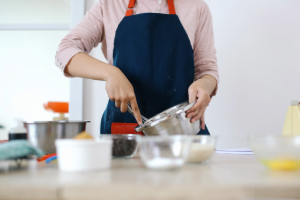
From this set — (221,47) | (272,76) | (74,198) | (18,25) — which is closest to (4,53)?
(18,25)

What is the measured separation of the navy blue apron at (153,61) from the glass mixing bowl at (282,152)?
740mm

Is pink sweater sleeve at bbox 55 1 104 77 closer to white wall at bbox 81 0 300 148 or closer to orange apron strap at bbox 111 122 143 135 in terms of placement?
orange apron strap at bbox 111 122 143 135

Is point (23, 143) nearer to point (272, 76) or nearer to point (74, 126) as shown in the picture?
point (74, 126)

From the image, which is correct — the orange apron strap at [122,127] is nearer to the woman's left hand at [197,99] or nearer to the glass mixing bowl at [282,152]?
the woman's left hand at [197,99]

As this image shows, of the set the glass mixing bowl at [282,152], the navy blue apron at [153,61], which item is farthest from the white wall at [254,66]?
the glass mixing bowl at [282,152]

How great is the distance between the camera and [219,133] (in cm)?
201

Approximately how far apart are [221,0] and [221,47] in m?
0.34

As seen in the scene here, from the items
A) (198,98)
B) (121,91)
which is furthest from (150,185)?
(198,98)

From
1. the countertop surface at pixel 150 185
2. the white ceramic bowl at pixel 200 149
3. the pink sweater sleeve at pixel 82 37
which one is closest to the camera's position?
the countertop surface at pixel 150 185

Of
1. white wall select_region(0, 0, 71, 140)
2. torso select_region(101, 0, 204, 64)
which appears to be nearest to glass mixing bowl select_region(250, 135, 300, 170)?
torso select_region(101, 0, 204, 64)

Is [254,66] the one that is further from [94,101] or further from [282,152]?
[282,152]

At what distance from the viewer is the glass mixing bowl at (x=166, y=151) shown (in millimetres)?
497

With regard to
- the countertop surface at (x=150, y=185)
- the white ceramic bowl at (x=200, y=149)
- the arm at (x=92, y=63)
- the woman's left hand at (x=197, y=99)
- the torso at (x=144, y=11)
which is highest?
the torso at (x=144, y=11)

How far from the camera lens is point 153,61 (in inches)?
50.4
